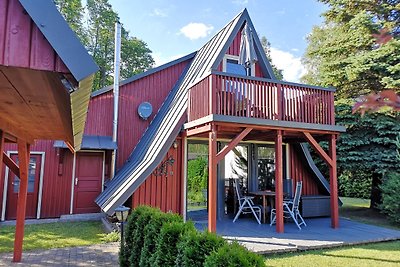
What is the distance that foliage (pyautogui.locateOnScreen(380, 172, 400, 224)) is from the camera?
8.31m

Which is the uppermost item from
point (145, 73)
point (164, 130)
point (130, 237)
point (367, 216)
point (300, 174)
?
point (145, 73)

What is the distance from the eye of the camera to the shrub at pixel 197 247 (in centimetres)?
287

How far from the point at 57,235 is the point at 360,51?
1169 cm

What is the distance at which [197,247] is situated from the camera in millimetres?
2932

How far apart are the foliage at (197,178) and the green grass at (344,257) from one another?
3.43 m

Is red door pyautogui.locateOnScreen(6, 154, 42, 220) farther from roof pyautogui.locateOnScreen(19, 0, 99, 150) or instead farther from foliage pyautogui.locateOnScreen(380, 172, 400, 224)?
foliage pyautogui.locateOnScreen(380, 172, 400, 224)

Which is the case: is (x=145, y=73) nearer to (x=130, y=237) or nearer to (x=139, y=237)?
Result: (x=130, y=237)

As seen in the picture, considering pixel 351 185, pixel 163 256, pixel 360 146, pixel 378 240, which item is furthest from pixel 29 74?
pixel 351 185

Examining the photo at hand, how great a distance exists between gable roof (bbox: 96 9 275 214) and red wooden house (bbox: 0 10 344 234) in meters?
0.03

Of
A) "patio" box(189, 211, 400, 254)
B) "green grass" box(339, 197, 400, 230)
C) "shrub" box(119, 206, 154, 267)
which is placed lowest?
"green grass" box(339, 197, 400, 230)

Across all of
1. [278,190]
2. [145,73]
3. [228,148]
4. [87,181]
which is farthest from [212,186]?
[145,73]

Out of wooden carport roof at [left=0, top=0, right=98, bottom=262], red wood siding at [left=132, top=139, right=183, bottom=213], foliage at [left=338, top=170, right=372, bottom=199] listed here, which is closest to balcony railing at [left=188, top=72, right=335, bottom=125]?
red wood siding at [left=132, top=139, right=183, bottom=213]

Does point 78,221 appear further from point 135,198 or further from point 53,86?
point 53,86

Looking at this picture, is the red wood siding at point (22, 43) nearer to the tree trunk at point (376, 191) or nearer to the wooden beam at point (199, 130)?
the wooden beam at point (199, 130)
